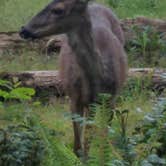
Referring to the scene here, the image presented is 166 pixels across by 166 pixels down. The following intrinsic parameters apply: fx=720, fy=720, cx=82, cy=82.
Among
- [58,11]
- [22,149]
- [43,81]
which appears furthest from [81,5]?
[22,149]

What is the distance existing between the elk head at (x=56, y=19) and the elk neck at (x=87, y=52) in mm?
76

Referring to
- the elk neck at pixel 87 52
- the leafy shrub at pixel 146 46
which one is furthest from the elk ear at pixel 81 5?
the leafy shrub at pixel 146 46

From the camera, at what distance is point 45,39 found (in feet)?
40.9

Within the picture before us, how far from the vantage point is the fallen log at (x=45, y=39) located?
Result: 12242mm

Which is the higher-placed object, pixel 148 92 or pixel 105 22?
pixel 105 22

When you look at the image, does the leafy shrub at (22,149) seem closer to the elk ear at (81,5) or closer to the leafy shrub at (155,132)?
the leafy shrub at (155,132)

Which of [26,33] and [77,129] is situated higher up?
[26,33]

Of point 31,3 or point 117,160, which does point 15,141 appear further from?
point 31,3

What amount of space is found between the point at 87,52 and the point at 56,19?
19.6 inches

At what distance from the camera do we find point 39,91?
10148 mm

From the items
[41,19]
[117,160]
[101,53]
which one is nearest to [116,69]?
[101,53]

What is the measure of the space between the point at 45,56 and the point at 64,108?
2.51m

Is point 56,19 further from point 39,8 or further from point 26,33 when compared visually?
point 39,8

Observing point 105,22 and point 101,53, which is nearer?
point 101,53
